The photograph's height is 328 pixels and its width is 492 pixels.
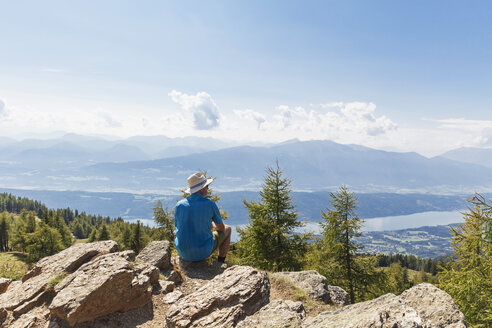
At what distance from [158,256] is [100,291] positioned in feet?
12.1

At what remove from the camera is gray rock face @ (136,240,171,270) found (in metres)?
10.4

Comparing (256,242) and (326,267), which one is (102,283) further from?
(326,267)

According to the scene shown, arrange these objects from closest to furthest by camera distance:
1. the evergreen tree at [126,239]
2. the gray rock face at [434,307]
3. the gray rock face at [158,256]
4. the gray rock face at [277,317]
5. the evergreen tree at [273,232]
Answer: the gray rock face at [434,307] < the gray rock face at [277,317] < the gray rock face at [158,256] < the evergreen tree at [273,232] < the evergreen tree at [126,239]

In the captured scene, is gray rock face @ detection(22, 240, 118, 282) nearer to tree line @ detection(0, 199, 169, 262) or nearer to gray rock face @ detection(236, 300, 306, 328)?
gray rock face @ detection(236, 300, 306, 328)

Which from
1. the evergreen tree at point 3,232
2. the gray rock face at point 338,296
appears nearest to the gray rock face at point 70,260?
the gray rock face at point 338,296

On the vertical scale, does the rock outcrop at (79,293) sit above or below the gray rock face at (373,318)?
below

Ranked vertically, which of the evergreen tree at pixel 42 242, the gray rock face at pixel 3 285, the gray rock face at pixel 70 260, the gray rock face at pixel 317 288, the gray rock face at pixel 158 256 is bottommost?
the evergreen tree at pixel 42 242

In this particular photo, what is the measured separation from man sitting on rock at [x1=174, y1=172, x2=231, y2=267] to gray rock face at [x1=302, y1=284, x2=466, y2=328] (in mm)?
4675

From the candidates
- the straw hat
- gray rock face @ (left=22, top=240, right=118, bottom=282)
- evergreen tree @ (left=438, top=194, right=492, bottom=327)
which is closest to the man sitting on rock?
the straw hat

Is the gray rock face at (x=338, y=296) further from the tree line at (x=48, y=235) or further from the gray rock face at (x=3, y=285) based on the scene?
the tree line at (x=48, y=235)

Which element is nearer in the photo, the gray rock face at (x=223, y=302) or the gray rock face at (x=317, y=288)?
the gray rock face at (x=223, y=302)

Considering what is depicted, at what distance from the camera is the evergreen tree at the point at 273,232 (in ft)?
66.2

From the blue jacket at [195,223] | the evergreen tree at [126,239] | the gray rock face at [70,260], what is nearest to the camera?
the gray rock face at [70,260]

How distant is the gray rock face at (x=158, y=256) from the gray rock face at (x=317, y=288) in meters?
4.92
